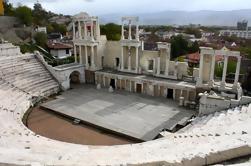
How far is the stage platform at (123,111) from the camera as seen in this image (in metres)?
15.1

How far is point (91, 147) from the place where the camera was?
1162 centimetres

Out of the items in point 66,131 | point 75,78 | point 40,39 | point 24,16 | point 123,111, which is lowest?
point 66,131

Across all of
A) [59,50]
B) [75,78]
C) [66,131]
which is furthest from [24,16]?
[66,131]

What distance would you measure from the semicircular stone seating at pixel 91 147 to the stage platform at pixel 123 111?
1582 millimetres

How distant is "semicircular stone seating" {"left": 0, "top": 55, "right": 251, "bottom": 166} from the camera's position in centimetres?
689

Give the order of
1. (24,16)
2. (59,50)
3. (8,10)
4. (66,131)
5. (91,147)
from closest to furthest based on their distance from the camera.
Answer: (91,147)
(66,131)
(59,50)
(24,16)
(8,10)

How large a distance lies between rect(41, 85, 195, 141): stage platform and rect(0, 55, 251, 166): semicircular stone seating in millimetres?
1582

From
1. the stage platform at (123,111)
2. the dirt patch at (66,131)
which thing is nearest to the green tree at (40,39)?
the stage platform at (123,111)

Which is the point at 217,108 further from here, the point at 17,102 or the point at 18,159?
the point at 17,102

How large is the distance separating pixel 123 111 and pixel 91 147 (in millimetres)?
6535

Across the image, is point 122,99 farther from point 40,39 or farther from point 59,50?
point 40,39

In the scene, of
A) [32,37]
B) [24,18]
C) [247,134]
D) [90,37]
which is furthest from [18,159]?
[24,18]

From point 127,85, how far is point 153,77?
2.70 metres

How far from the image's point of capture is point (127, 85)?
2302 cm
